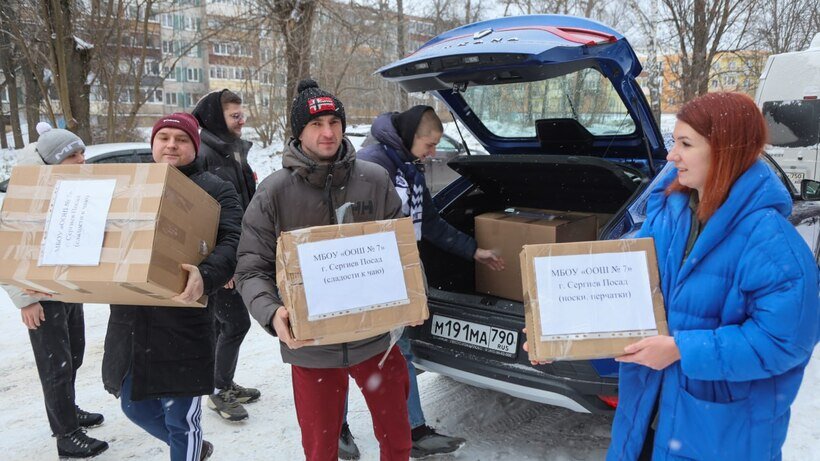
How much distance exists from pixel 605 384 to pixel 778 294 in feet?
3.73

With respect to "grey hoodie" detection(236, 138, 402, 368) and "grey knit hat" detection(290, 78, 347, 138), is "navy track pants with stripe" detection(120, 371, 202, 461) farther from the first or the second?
"grey knit hat" detection(290, 78, 347, 138)

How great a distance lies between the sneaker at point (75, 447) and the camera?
9.68ft

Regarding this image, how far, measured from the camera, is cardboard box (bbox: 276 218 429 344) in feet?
5.95

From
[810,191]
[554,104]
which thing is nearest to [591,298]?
[554,104]

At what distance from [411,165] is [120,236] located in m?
1.43

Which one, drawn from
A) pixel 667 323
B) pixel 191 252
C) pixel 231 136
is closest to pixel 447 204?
pixel 231 136

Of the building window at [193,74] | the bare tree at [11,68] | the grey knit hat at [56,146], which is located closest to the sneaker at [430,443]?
the grey knit hat at [56,146]

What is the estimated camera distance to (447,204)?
3.65m

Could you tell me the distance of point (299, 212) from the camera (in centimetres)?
213

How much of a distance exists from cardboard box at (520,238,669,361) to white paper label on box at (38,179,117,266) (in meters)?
1.38

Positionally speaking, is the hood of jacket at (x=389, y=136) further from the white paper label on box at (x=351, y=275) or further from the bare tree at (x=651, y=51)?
the bare tree at (x=651, y=51)

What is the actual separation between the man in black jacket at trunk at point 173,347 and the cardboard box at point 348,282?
53cm

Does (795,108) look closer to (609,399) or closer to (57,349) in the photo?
(609,399)

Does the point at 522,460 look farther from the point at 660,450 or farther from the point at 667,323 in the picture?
the point at 667,323
